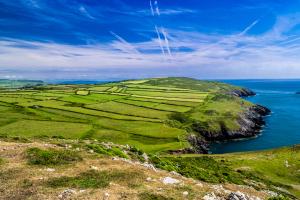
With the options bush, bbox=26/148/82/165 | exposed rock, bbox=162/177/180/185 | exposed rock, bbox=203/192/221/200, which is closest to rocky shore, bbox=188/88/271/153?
bush, bbox=26/148/82/165

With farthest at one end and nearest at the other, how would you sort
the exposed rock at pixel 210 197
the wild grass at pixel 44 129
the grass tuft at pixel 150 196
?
the wild grass at pixel 44 129
the exposed rock at pixel 210 197
the grass tuft at pixel 150 196

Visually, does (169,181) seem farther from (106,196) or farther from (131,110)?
(131,110)

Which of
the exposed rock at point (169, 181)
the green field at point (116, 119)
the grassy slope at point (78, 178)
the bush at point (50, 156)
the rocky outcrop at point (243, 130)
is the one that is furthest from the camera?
the rocky outcrop at point (243, 130)

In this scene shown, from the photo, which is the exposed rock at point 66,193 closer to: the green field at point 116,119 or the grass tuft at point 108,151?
the grass tuft at point 108,151

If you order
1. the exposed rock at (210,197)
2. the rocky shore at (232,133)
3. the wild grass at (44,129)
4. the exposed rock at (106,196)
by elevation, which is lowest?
the rocky shore at (232,133)

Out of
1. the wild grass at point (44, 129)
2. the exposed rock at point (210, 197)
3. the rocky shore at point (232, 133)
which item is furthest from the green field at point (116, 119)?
the exposed rock at point (210, 197)

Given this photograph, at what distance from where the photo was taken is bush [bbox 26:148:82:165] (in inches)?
1200

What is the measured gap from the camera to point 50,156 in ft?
103

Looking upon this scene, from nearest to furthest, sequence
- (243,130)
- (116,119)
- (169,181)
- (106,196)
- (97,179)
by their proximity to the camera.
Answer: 1. (106,196)
2. (97,179)
3. (169,181)
4. (116,119)
5. (243,130)

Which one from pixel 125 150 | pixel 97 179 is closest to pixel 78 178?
pixel 97 179

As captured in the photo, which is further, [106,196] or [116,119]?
[116,119]

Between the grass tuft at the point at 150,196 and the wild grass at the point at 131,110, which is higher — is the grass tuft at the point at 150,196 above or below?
above

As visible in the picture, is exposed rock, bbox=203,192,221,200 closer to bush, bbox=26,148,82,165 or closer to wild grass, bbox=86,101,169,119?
bush, bbox=26,148,82,165

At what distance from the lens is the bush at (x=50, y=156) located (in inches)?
1200
